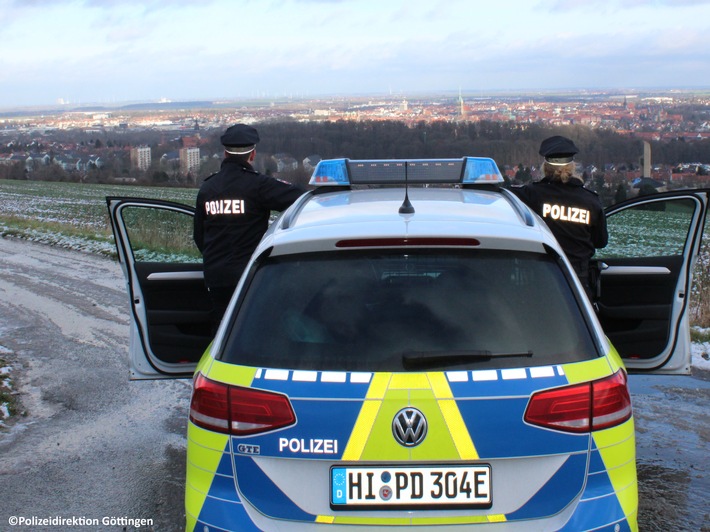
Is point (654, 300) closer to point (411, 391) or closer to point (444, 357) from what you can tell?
point (444, 357)

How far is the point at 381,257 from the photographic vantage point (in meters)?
2.89

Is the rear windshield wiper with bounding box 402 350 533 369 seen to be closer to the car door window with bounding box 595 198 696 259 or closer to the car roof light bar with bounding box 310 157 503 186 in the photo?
the car roof light bar with bounding box 310 157 503 186

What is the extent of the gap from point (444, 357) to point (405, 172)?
6.68 feet

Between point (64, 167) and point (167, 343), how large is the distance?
6042cm

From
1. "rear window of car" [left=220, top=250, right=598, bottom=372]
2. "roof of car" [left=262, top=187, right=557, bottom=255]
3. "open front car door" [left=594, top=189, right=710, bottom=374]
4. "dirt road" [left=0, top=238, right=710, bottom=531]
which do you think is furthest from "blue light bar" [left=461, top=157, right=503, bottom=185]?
"dirt road" [left=0, top=238, right=710, bottom=531]

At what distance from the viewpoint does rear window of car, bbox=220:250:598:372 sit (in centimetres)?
273

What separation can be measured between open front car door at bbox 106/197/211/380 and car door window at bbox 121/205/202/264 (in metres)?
9.72

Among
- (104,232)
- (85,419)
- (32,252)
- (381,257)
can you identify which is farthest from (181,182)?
(381,257)

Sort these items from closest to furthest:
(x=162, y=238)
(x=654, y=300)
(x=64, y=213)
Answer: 1. (x=654, y=300)
2. (x=162, y=238)
3. (x=64, y=213)

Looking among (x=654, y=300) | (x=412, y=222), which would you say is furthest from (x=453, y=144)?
(x=412, y=222)

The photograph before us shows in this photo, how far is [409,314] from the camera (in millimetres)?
2803

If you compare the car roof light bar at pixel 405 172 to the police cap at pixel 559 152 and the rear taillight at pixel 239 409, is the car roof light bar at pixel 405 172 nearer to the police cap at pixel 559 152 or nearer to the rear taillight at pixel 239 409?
the police cap at pixel 559 152

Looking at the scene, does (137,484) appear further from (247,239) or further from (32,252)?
(32,252)

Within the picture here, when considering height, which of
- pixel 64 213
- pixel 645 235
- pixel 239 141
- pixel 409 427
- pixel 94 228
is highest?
pixel 239 141
